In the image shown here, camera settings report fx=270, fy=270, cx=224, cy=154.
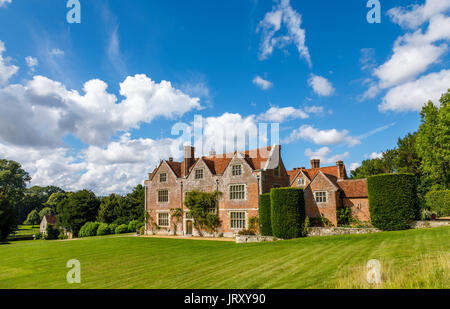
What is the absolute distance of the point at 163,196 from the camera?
37.3 m

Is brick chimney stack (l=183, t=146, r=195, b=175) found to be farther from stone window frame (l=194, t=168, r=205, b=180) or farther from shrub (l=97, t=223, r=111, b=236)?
shrub (l=97, t=223, r=111, b=236)

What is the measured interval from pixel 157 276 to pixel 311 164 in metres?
40.7

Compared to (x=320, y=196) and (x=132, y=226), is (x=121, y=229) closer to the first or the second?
(x=132, y=226)

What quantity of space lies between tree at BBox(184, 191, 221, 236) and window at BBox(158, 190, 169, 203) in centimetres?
504

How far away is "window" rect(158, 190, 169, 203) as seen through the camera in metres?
36.9

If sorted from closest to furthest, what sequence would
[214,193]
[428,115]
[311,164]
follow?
[214,193] → [428,115] → [311,164]

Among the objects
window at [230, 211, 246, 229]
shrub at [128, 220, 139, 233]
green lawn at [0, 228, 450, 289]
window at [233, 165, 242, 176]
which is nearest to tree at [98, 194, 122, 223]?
shrub at [128, 220, 139, 233]

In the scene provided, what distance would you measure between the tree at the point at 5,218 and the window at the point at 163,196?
31119 millimetres
